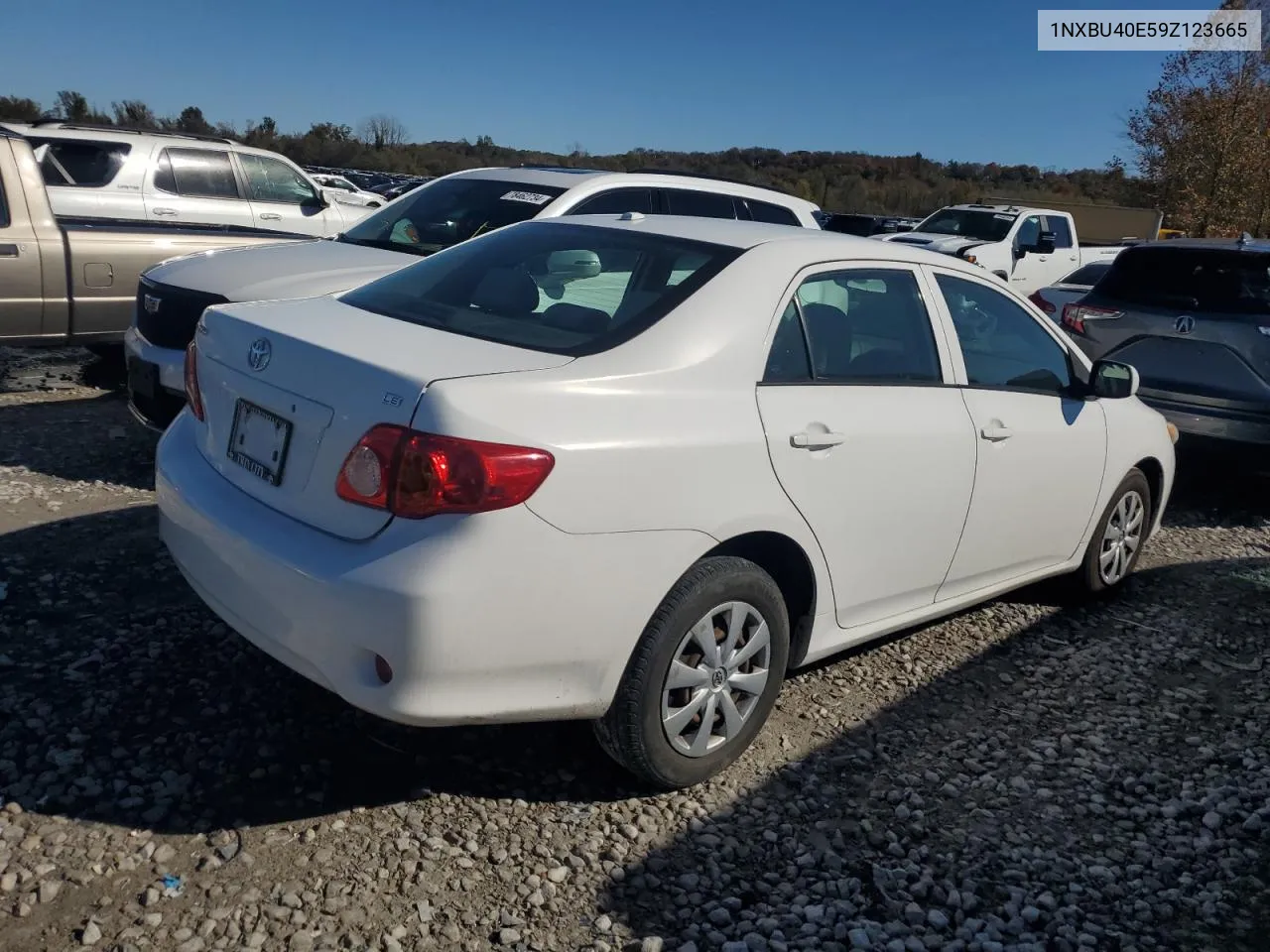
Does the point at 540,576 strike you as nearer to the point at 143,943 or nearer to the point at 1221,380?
the point at 143,943

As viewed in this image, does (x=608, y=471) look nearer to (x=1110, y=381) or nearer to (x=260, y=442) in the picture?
Answer: (x=260, y=442)

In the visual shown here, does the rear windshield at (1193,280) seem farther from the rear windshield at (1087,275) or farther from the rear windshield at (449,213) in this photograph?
the rear windshield at (449,213)

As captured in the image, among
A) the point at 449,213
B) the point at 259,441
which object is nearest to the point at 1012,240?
the point at 449,213

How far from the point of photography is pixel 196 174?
1159 centimetres

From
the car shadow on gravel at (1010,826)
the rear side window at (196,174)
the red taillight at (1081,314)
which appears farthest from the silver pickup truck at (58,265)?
the red taillight at (1081,314)

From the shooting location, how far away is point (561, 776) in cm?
345

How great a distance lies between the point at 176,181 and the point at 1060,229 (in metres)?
13.3

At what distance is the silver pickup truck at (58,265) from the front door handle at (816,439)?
17.6ft

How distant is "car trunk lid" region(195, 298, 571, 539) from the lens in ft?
9.37

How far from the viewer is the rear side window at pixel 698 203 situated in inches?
297

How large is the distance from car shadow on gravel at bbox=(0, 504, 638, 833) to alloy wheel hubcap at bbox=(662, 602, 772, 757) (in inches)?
12.1

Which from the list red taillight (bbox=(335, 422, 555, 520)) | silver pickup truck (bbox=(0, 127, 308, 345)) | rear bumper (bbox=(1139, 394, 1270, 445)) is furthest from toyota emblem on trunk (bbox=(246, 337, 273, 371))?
rear bumper (bbox=(1139, 394, 1270, 445))

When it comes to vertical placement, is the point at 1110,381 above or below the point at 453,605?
above

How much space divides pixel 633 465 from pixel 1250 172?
23716 mm
